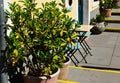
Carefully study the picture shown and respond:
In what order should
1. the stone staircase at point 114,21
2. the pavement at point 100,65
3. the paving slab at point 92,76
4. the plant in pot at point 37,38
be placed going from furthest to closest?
the stone staircase at point 114,21, the pavement at point 100,65, the paving slab at point 92,76, the plant in pot at point 37,38

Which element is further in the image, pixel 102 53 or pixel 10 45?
pixel 102 53

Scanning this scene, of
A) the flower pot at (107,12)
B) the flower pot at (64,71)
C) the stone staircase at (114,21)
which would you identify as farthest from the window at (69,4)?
the flower pot at (107,12)

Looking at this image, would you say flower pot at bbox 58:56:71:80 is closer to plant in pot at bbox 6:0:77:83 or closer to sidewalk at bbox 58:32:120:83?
sidewalk at bbox 58:32:120:83

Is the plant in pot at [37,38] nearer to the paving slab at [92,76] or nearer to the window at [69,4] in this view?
the paving slab at [92,76]

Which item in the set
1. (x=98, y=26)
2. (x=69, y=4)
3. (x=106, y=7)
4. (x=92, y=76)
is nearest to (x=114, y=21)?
(x=106, y=7)

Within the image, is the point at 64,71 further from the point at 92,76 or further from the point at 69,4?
the point at 69,4

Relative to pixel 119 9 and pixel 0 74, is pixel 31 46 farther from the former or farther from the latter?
pixel 119 9

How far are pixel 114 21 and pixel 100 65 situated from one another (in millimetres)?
6509

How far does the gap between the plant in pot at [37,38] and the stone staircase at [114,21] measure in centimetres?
800

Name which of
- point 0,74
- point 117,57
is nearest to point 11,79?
point 0,74

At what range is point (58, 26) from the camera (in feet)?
19.5

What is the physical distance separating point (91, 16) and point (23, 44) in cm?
930

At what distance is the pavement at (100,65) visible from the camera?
300 inches

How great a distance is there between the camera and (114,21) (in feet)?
48.6
